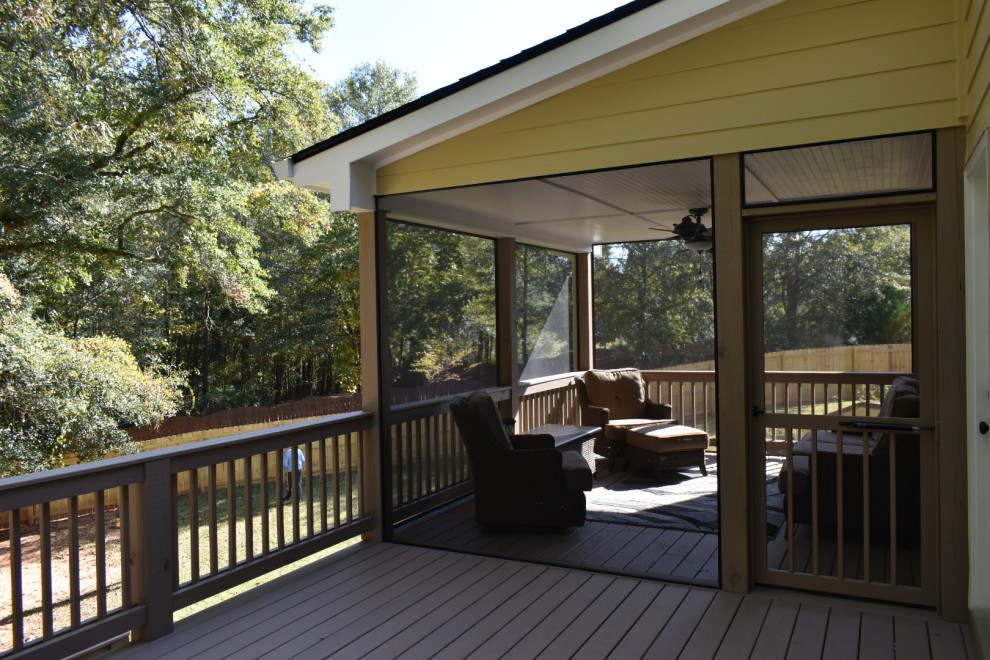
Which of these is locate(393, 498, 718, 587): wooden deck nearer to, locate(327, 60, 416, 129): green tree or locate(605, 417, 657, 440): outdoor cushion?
locate(605, 417, 657, 440): outdoor cushion

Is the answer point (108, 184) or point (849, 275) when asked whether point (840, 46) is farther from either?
point (108, 184)

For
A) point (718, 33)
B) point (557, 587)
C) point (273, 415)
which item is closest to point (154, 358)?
point (273, 415)

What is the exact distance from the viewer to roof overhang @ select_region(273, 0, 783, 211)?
3.44 meters

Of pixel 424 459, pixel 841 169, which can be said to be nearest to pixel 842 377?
pixel 841 169

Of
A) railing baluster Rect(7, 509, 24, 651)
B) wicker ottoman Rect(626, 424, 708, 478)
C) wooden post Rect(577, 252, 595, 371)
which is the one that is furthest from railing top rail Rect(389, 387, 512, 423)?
wooden post Rect(577, 252, 595, 371)

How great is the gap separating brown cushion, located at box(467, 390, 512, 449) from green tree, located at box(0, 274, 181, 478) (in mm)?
6308

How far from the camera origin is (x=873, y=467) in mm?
3502

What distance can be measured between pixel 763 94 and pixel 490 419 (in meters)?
2.65

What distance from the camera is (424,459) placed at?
5539mm

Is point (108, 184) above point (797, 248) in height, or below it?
above

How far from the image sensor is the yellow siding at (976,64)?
Answer: 94.6 inches

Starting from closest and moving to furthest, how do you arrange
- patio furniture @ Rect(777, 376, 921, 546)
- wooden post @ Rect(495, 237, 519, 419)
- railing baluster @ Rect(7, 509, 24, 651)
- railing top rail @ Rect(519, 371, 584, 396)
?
railing baluster @ Rect(7, 509, 24, 651), patio furniture @ Rect(777, 376, 921, 546), wooden post @ Rect(495, 237, 519, 419), railing top rail @ Rect(519, 371, 584, 396)

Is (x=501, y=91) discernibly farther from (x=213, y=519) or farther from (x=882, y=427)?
(x=213, y=519)

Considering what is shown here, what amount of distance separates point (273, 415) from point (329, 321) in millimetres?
2939
